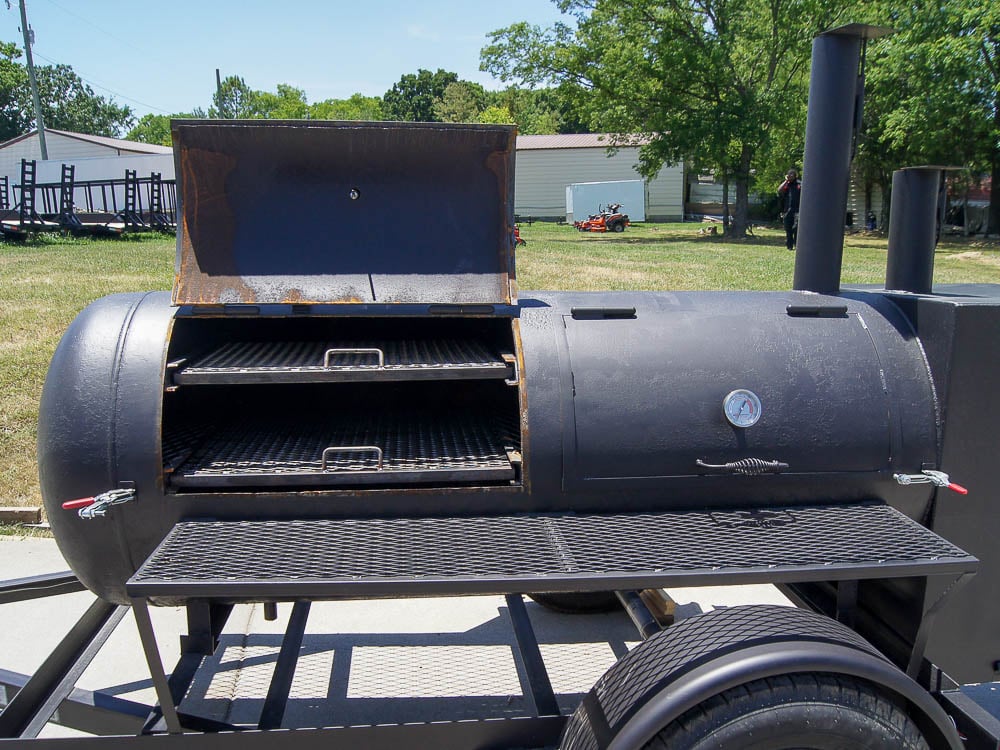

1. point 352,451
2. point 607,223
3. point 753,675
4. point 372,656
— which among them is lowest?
point 372,656

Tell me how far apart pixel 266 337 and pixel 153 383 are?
2.47ft

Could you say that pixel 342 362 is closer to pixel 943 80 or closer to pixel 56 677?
pixel 56 677

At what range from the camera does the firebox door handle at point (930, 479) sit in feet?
6.64

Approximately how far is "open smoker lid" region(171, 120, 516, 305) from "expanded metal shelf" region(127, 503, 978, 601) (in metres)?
0.68

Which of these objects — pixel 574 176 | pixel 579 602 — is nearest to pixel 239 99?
pixel 574 176

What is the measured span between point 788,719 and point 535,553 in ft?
2.06

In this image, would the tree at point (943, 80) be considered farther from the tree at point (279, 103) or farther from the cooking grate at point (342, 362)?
the tree at point (279, 103)

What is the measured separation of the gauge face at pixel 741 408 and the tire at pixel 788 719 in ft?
2.09

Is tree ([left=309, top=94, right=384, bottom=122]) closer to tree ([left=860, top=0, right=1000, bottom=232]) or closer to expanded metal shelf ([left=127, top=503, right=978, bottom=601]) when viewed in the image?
tree ([left=860, top=0, right=1000, bottom=232])

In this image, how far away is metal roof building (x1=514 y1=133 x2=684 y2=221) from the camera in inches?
1534

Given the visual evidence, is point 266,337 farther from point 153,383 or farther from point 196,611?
point 196,611

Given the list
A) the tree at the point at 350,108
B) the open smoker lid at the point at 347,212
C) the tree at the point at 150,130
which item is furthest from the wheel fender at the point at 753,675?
the tree at the point at 150,130

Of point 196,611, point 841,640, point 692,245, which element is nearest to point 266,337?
point 196,611

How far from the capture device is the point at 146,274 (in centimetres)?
1202
